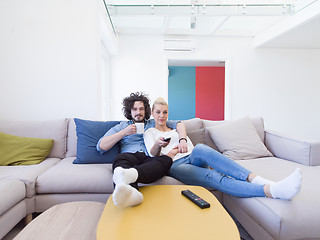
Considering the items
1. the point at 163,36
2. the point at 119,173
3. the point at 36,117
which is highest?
the point at 163,36

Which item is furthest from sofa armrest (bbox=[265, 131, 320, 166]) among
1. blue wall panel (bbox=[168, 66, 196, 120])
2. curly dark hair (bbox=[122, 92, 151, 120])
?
blue wall panel (bbox=[168, 66, 196, 120])

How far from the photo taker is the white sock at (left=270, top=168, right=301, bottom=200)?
3.80 ft

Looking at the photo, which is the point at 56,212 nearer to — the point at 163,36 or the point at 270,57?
the point at 163,36

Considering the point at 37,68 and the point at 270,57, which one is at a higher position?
the point at 270,57

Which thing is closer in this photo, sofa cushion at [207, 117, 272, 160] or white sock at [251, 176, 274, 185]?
white sock at [251, 176, 274, 185]

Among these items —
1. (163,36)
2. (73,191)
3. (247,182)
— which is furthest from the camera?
(163,36)

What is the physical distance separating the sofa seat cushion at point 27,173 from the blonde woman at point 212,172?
91cm

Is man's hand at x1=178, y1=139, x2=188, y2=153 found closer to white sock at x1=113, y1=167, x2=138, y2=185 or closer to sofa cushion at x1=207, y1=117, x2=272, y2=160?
sofa cushion at x1=207, y1=117, x2=272, y2=160

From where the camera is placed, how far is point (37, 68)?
8.57 ft

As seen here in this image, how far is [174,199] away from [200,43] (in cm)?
382

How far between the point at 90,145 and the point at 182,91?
4813 millimetres

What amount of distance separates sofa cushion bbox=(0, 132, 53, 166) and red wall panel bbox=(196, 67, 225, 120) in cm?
494

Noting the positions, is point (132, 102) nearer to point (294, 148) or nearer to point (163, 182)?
point (163, 182)

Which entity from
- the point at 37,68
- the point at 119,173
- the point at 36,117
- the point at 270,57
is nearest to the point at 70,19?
the point at 37,68
